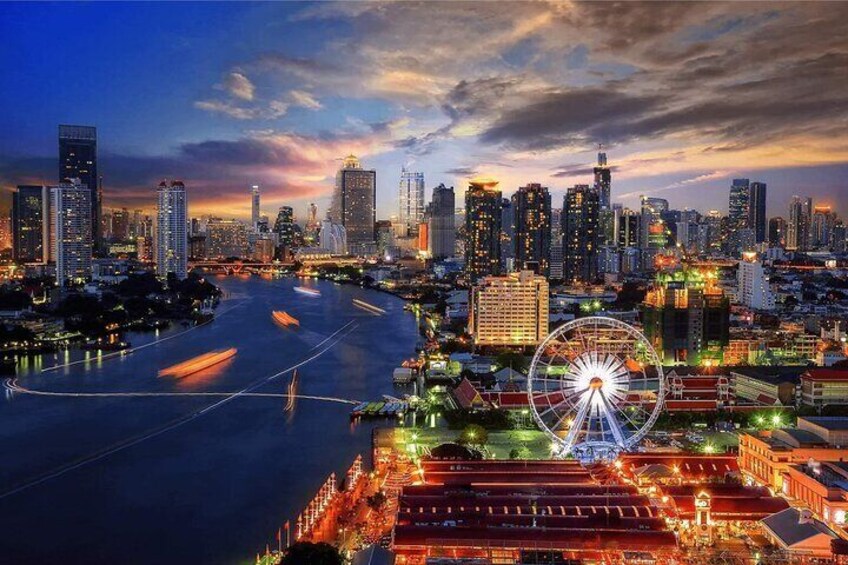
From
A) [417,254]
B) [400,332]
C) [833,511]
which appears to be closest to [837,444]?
[833,511]

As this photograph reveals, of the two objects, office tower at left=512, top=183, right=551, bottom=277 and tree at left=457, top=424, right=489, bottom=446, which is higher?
office tower at left=512, top=183, right=551, bottom=277

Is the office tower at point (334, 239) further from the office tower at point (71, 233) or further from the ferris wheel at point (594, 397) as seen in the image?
the ferris wheel at point (594, 397)

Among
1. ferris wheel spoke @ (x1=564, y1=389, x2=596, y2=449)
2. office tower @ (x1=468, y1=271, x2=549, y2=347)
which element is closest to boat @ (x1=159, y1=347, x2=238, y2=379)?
Answer: office tower @ (x1=468, y1=271, x2=549, y2=347)

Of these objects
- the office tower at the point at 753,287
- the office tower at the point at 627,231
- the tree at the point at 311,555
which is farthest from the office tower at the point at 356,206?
the tree at the point at 311,555

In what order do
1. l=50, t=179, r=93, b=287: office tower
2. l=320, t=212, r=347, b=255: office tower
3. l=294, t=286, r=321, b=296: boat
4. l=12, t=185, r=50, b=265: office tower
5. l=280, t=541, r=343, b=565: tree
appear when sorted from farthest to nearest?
1. l=320, t=212, r=347, b=255: office tower
2. l=12, t=185, r=50, b=265: office tower
3. l=294, t=286, r=321, b=296: boat
4. l=50, t=179, r=93, b=287: office tower
5. l=280, t=541, r=343, b=565: tree

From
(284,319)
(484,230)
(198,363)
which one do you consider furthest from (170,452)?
(484,230)

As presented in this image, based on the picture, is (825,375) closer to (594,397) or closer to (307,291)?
(594,397)

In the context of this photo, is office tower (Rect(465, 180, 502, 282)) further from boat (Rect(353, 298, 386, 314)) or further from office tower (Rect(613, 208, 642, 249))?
office tower (Rect(613, 208, 642, 249))
